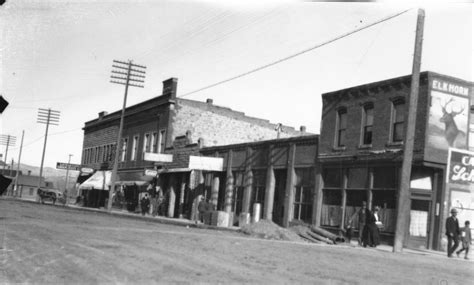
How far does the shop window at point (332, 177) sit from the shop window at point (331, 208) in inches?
11.0

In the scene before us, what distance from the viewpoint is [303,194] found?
90.5 ft

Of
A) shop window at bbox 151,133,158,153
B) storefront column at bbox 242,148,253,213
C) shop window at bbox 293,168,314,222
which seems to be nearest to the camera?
shop window at bbox 293,168,314,222

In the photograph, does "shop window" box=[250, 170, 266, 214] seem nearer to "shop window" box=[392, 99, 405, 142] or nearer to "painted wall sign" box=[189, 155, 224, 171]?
"painted wall sign" box=[189, 155, 224, 171]

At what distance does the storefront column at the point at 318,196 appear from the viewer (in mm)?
25984

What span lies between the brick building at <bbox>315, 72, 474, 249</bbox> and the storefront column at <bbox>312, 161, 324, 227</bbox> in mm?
47

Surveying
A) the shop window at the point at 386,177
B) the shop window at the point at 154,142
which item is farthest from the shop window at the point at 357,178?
the shop window at the point at 154,142

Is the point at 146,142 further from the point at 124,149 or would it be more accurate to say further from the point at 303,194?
the point at 303,194

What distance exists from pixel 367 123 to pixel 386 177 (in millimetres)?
2877

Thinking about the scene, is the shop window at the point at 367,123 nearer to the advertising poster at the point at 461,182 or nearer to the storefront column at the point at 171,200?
the advertising poster at the point at 461,182

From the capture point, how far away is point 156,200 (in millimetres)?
39875

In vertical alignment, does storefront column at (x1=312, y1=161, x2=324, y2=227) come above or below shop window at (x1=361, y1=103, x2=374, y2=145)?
below

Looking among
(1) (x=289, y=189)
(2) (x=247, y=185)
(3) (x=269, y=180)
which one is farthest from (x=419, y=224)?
(2) (x=247, y=185)

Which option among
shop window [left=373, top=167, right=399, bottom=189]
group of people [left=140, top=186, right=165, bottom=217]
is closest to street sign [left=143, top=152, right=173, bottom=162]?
group of people [left=140, top=186, right=165, bottom=217]

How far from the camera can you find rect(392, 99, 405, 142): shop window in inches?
880
